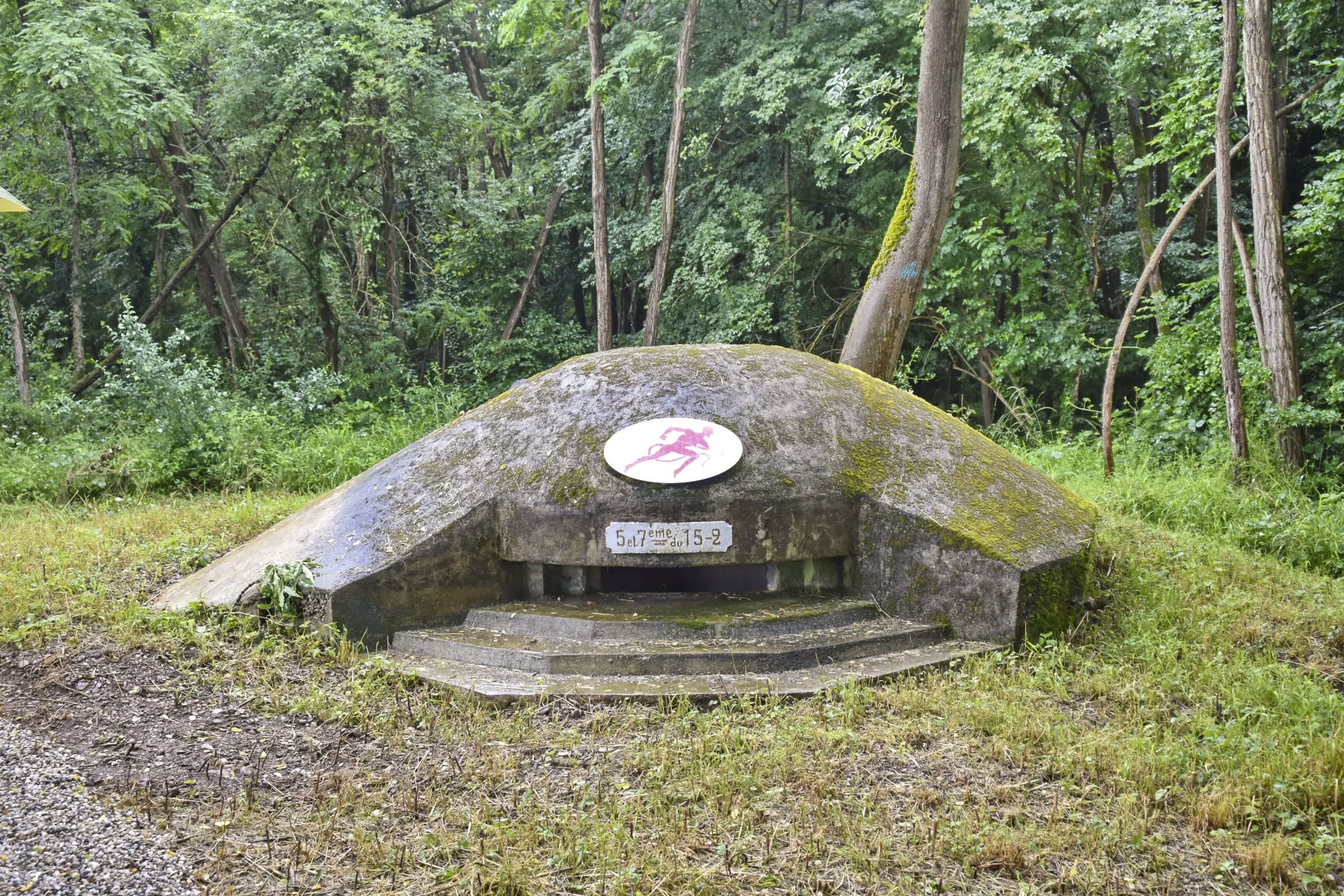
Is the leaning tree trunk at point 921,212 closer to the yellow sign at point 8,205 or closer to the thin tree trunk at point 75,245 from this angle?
the yellow sign at point 8,205

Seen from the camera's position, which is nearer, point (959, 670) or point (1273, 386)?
point (959, 670)

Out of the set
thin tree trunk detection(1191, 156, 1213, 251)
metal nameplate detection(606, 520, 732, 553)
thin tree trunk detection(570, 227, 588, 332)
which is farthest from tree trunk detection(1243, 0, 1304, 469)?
thin tree trunk detection(570, 227, 588, 332)

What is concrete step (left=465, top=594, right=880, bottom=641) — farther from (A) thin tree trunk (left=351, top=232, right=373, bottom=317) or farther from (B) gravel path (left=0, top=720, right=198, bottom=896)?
(A) thin tree trunk (left=351, top=232, right=373, bottom=317)

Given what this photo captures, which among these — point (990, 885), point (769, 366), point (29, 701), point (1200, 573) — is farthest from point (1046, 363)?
point (29, 701)

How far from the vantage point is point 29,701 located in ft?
14.6

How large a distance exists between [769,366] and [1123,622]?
2.45 m

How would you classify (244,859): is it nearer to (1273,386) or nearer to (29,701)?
(29,701)

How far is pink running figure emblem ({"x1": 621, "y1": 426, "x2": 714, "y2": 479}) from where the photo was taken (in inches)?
209

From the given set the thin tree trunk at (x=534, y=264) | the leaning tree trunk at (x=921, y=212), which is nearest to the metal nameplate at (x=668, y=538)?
the leaning tree trunk at (x=921, y=212)

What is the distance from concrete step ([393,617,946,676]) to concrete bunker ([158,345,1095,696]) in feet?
0.04

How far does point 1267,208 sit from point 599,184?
28.1 feet

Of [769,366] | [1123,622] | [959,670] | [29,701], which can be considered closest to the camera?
[29,701]

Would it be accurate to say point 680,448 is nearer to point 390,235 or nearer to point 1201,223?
point 1201,223

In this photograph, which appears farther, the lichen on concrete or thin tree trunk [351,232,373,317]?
thin tree trunk [351,232,373,317]
